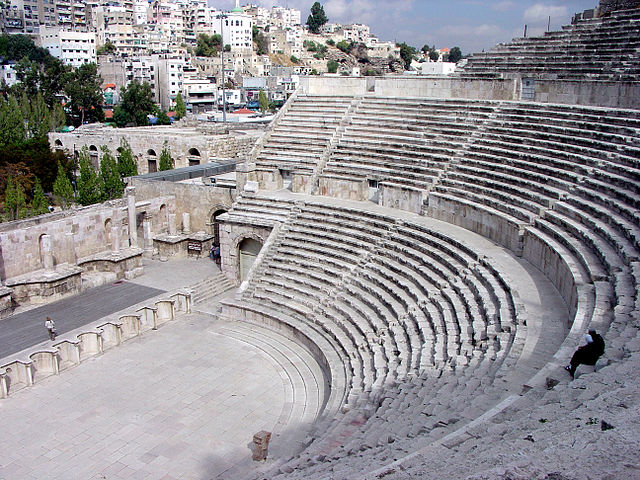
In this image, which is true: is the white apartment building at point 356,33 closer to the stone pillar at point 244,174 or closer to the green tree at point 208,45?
the green tree at point 208,45

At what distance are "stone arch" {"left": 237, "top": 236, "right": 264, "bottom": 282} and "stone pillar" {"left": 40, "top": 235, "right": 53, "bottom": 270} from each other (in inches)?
265

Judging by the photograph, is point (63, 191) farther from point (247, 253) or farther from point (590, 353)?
point (590, 353)

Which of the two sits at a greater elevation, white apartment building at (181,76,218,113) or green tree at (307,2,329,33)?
green tree at (307,2,329,33)

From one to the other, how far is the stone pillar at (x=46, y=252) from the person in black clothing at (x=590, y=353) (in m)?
18.5

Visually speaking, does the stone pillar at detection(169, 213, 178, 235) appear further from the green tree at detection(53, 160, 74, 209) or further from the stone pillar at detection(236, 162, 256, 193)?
the green tree at detection(53, 160, 74, 209)

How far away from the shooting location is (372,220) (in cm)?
Answer: 2003

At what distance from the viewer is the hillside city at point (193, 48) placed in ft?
310

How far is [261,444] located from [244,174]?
1374 centimetres

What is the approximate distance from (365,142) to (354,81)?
4.12 meters

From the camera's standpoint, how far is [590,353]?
9.11 m

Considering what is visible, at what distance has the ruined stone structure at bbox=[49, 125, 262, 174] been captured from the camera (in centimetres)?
3712

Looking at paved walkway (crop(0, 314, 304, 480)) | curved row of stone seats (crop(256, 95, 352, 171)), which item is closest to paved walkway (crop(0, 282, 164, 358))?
paved walkway (crop(0, 314, 304, 480))

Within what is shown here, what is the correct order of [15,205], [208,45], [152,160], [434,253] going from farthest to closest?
[208,45]
[152,160]
[15,205]
[434,253]

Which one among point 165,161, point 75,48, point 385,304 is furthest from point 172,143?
point 75,48
